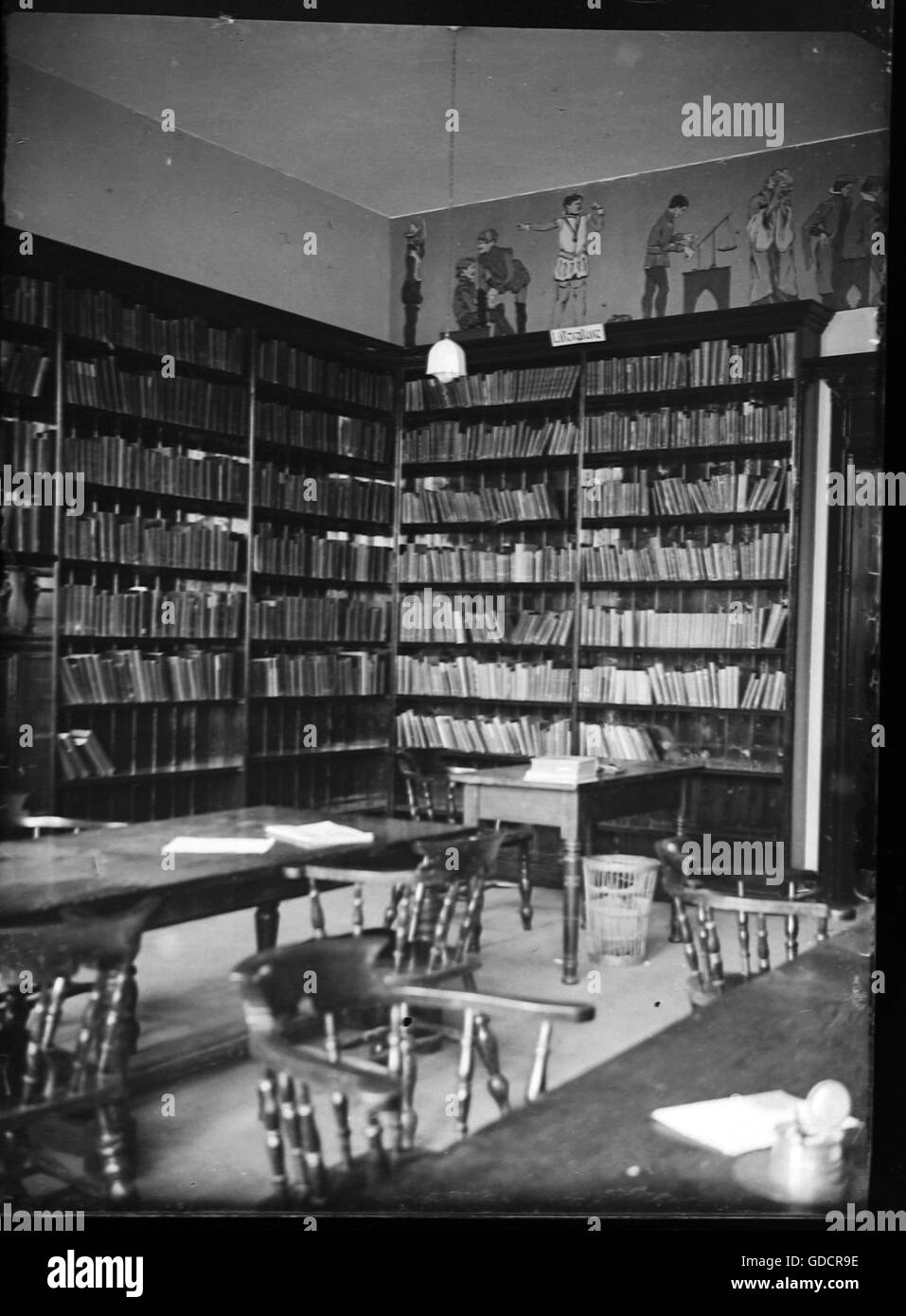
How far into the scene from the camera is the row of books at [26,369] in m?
5.05

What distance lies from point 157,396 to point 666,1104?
15.1ft

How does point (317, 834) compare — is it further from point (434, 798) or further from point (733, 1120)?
point (434, 798)

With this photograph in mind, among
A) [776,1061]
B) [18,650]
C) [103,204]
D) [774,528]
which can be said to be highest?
[103,204]

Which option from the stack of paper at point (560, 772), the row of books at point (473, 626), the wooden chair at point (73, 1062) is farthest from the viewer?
the row of books at point (473, 626)

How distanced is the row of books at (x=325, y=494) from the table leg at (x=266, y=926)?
9.20 ft

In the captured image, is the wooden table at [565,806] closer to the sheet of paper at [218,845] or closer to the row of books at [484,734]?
the row of books at [484,734]

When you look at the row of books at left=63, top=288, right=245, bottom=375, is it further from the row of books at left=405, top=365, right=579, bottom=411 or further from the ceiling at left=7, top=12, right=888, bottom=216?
the row of books at left=405, top=365, right=579, bottom=411

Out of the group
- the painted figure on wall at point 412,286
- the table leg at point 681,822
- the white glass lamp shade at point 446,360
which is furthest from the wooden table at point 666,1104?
the painted figure on wall at point 412,286

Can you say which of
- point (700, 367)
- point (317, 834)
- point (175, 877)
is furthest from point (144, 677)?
point (700, 367)

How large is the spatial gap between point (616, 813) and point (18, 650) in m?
2.62

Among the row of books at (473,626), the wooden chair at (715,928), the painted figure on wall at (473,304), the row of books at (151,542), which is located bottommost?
the wooden chair at (715,928)
